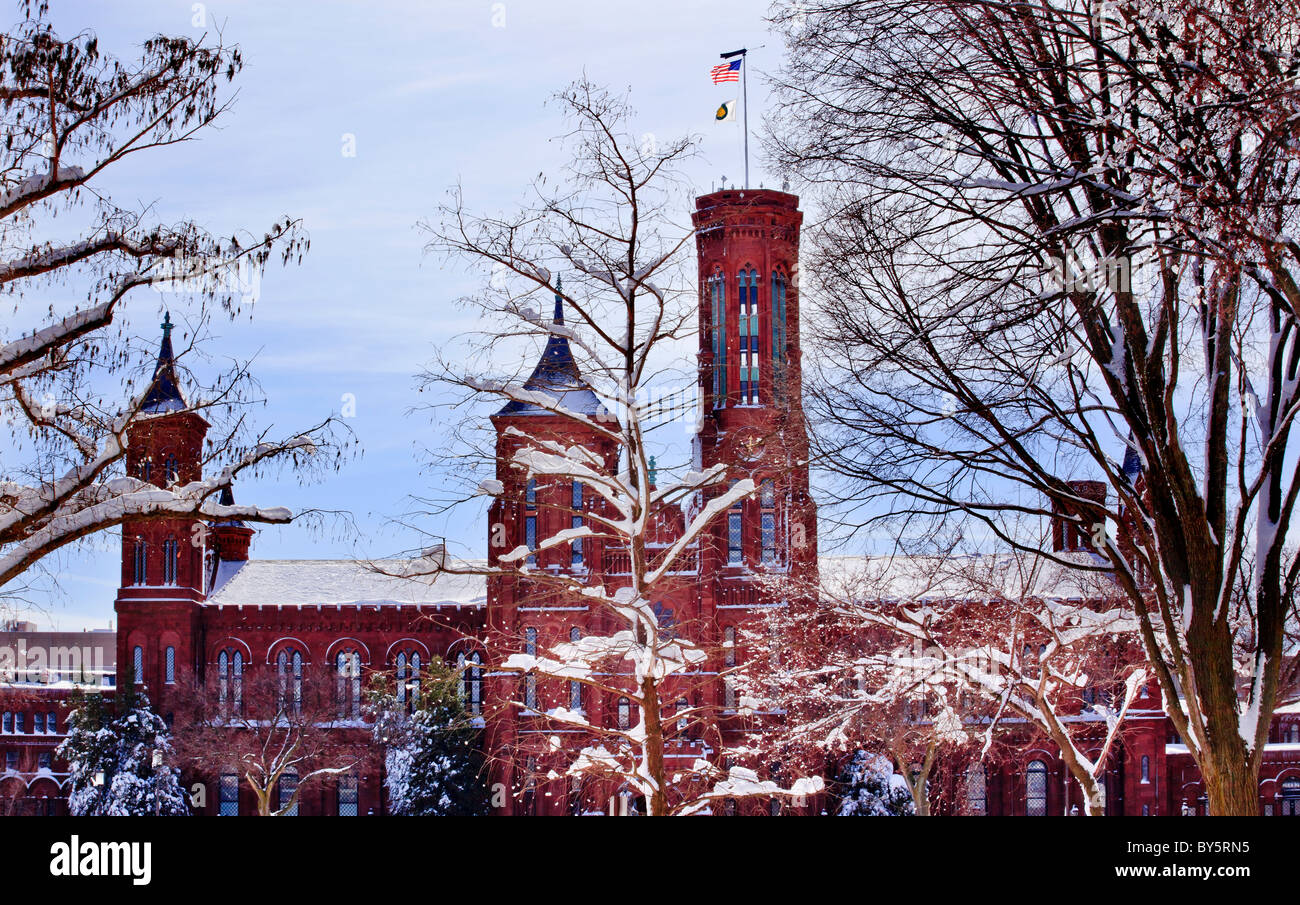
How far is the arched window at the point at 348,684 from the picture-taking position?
58219mm

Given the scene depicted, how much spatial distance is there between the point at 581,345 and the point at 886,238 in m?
3.83

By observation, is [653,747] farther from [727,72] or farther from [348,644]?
[348,644]

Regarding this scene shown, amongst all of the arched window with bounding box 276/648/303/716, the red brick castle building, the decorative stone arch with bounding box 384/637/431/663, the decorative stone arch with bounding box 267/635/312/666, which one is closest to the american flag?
the red brick castle building

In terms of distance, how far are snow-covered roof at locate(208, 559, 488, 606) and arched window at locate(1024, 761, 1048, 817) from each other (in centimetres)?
2531

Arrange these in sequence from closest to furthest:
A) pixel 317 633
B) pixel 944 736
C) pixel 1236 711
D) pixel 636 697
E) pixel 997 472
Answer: pixel 1236 711
pixel 997 472
pixel 636 697
pixel 944 736
pixel 317 633

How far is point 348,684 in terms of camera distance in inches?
2398

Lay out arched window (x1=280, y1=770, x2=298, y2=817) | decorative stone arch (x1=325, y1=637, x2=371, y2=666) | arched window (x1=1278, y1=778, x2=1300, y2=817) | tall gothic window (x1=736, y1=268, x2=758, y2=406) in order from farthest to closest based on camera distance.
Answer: arched window (x1=1278, y1=778, x2=1300, y2=817) → decorative stone arch (x1=325, y1=637, x2=371, y2=666) → arched window (x1=280, y1=770, x2=298, y2=817) → tall gothic window (x1=736, y1=268, x2=758, y2=406)

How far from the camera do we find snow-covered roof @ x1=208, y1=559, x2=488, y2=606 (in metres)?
62.9

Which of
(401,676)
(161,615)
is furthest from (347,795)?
(161,615)

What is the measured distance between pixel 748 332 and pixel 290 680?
25778mm

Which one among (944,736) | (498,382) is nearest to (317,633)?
(944,736)

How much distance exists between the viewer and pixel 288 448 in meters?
12.9

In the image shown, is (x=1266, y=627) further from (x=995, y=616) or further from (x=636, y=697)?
(x=995, y=616)

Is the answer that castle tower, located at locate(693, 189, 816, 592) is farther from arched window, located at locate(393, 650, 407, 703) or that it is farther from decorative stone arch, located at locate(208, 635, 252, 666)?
decorative stone arch, located at locate(208, 635, 252, 666)
